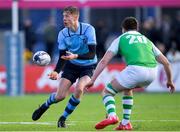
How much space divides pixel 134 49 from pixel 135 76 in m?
0.47

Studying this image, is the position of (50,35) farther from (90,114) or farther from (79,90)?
(79,90)

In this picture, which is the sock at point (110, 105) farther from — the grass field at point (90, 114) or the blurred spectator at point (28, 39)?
the blurred spectator at point (28, 39)

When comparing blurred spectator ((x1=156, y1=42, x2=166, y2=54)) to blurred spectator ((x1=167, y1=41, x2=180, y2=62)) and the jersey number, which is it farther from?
the jersey number

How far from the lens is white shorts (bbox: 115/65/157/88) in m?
13.1

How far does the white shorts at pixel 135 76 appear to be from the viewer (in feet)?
43.0

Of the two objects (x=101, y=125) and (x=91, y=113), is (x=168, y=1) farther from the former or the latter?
(x=101, y=125)

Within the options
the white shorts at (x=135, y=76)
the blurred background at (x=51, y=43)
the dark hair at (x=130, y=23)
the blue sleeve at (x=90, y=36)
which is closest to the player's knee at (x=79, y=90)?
the blue sleeve at (x=90, y=36)

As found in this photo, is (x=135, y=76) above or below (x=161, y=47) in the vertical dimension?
below

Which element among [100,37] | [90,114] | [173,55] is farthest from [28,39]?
[90,114]

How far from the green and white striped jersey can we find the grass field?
4.02ft

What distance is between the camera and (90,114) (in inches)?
712

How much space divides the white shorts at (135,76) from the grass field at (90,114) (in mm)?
902

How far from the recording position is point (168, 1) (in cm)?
2820

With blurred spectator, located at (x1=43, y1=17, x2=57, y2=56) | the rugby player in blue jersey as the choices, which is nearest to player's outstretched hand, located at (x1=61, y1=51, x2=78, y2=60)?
the rugby player in blue jersey
